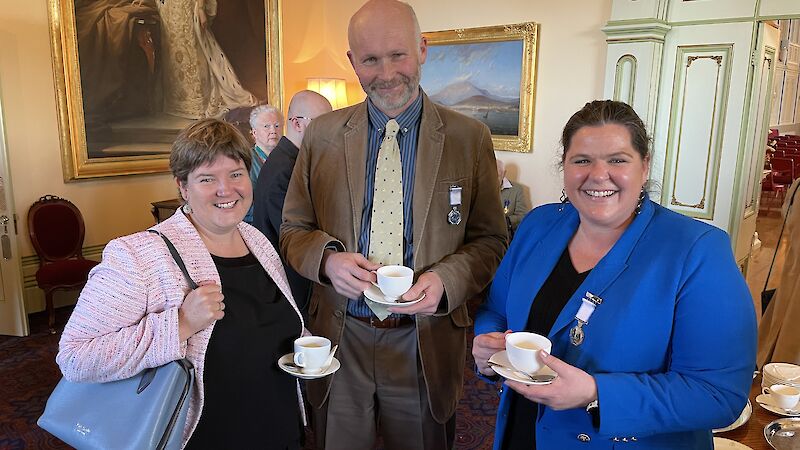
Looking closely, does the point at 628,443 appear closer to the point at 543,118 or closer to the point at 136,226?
the point at 543,118

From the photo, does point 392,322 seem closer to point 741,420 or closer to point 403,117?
point 403,117

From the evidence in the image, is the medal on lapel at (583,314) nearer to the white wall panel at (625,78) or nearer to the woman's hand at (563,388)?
the woman's hand at (563,388)

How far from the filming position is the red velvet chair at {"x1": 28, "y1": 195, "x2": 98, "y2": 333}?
4.50 meters

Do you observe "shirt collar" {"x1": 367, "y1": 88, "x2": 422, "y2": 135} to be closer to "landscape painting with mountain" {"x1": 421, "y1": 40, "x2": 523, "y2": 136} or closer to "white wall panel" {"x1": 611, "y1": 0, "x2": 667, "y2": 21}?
"white wall panel" {"x1": 611, "y1": 0, "x2": 667, "y2": 21}

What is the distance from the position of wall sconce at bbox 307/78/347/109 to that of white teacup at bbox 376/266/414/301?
4935mm

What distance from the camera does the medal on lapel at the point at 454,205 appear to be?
1.87 metres

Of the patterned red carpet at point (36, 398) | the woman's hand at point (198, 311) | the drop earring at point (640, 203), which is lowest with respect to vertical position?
the patterned red carpet at point (36, 398)

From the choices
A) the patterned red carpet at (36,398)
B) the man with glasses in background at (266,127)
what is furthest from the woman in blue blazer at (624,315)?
the man with glasses in background at (266,127)

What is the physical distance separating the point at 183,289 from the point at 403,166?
0.80 metres

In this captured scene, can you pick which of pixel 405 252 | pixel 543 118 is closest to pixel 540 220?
pixel 405 252

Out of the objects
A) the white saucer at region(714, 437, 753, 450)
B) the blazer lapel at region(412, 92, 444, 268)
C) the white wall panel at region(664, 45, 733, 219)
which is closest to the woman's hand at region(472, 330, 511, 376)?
the blazer lapel at region(412, 92, 444, 268)

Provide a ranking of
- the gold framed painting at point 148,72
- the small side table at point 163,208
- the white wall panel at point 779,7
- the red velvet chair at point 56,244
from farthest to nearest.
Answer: the small side table at point 163,208 < the gold framed painting at point 148,72 < the red velvet chair at point 56,244 < the white wall panel at point 779,7

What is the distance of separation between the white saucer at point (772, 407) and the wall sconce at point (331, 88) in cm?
527

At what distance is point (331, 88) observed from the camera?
6.25 meters
